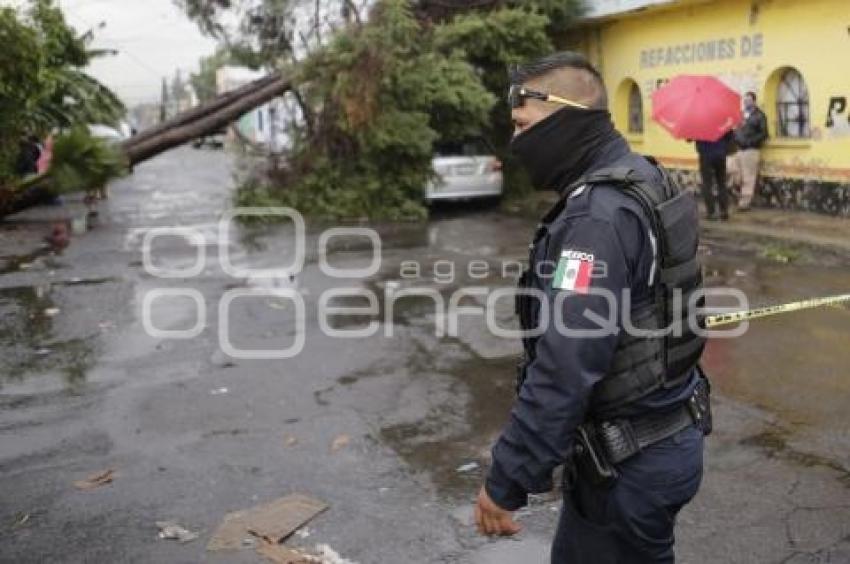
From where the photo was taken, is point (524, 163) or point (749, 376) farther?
point (749, 376)

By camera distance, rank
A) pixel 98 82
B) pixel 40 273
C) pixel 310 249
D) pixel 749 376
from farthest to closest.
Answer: pixel 98 82, pixel 310 249, pixel 40 273, pixel 749 376

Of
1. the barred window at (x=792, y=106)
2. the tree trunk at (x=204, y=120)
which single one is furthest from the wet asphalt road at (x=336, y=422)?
the tree trunk at (x=204, y=120)

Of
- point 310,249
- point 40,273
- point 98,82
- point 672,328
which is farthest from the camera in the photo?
point 98,82

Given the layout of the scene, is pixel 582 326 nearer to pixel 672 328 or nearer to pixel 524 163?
pixel 672 328

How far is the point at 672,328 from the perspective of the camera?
2.41 metres

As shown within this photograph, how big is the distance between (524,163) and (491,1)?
15.8 m

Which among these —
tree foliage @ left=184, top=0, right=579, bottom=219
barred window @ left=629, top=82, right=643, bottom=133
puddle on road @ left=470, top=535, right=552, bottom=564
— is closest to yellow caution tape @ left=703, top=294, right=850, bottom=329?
puddle on road @ left=470, top=535, right=552, bottom=564

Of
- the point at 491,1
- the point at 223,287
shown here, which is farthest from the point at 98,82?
the point at 223,287

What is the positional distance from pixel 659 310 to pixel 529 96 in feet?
2.19

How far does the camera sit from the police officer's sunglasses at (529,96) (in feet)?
7.82

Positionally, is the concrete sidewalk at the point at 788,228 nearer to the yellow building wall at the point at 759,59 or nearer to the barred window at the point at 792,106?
the yellow building wall at the point at 759,59

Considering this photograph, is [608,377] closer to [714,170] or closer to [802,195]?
[714,170]

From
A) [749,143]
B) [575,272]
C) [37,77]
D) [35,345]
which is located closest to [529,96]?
[575,272]

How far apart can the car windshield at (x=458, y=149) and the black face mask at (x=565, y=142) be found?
559 inches
